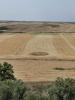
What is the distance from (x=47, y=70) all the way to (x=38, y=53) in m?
14.9

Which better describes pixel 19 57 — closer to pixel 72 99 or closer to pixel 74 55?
pixel 74 55

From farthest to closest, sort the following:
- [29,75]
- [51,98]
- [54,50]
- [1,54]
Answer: [54,50], [1,54], [29,75], [51,98]

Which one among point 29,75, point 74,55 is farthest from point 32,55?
point 29,75

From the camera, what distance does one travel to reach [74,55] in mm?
49875

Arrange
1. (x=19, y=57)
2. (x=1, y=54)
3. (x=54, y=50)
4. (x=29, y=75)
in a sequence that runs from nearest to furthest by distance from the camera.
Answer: (x=29, y=75), (x=19, y=57), (x=1, y=54), (x=54, y=50)

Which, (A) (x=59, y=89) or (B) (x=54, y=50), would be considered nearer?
(A) (x=59, y=89)

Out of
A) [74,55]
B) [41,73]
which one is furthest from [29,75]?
[74,55]

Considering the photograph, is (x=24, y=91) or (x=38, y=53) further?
(x=38, y=53)

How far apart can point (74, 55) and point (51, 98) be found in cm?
3114

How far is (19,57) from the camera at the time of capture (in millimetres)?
47562

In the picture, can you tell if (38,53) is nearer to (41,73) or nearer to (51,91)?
(41,73)

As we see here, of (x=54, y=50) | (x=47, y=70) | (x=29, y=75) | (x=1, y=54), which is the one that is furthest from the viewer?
(x=54, y=50)

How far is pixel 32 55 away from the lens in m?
50.0

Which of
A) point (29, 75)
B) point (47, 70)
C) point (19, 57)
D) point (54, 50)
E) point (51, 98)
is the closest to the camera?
point (51, 98)
